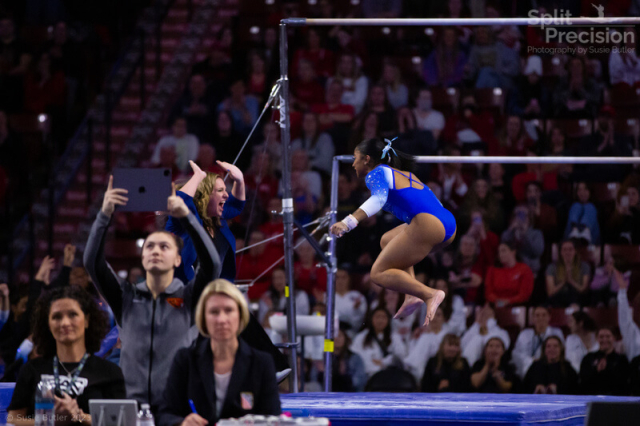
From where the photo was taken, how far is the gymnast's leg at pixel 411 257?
570cm

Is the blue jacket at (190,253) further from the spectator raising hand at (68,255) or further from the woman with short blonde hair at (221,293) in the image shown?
the spectator raising hand at (68,255)

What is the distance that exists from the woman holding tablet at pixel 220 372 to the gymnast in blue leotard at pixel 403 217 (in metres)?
2.03

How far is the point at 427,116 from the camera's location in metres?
9.66

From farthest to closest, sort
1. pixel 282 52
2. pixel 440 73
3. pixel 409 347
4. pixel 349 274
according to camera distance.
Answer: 1. pixel 440 73
2. pixel 349 274
3. pixel 409 347
4. pixel 282 52

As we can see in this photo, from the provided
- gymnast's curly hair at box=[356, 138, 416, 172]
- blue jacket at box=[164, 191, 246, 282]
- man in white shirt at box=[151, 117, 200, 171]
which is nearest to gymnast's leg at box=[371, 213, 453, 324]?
gymnast's curly hair at box=[356, 138, 416, 172]

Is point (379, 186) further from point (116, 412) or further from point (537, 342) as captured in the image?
point (537, 342)

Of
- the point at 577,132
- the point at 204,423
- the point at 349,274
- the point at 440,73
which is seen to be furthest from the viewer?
the point at 440,73

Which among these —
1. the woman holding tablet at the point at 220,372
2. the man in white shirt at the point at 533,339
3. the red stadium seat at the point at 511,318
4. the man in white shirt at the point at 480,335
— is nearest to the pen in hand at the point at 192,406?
the woman holding tablet at the point at 220,372

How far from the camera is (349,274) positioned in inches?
345

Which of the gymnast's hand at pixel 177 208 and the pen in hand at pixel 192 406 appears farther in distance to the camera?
the gymnast's hand at pixel 177 208

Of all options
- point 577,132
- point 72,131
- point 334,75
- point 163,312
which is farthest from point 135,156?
point 163,312

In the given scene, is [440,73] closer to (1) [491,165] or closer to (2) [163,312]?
(1) [491,165]

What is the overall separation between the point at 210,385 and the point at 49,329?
0.74 meters

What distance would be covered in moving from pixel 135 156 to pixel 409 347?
398 cm
